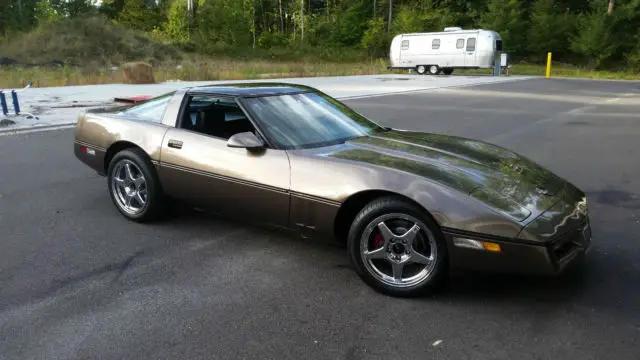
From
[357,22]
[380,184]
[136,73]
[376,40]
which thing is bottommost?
[380,184]

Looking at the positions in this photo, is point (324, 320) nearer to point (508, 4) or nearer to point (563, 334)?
point (563, 334)

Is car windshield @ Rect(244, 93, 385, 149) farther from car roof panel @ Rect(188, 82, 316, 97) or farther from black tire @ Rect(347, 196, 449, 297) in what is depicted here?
black tire @ Rect(347, 196, 449, 297)

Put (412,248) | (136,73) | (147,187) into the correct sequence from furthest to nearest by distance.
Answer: (136,73)
(147,187)
(412,248)

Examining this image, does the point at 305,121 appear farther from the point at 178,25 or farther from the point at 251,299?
the point at 178,25

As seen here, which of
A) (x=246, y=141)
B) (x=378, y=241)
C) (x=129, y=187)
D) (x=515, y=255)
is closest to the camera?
(x=515, y=255)

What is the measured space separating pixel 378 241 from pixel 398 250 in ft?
0.52

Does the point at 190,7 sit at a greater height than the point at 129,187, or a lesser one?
greater

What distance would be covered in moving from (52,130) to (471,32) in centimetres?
3094

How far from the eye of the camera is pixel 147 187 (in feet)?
14.8

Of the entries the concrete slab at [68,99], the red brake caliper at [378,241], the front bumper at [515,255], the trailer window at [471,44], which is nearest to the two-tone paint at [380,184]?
the front bumper at [515,255]

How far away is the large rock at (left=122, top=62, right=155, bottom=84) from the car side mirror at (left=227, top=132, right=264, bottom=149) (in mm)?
18216

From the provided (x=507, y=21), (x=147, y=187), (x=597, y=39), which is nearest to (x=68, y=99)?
(x=147, y=187)

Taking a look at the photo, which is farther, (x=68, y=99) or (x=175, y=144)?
(x=68, y=99)

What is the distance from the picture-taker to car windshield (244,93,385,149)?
395 centimetres
